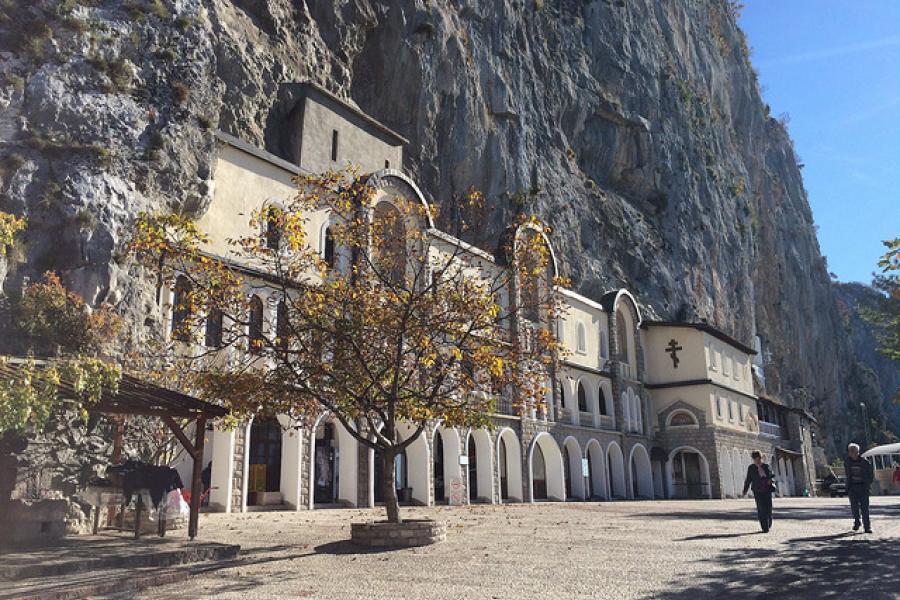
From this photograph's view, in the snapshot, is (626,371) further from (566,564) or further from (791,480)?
(566,564)

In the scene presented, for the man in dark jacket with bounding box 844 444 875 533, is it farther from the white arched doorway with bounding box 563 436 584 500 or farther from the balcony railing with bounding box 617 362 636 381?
the balcony railing with bounding box 617 362 636 381

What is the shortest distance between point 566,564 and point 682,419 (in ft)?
116

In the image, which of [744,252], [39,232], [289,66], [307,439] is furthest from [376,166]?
[744,252]

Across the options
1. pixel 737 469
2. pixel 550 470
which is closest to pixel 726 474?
pixel 737 469

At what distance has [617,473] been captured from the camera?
3869 centimetres

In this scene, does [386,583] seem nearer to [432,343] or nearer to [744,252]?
[432,343]

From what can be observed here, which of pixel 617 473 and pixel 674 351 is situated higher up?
pixel 674 351

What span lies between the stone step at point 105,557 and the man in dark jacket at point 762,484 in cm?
950

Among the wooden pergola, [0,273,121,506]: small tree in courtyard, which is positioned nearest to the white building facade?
the wooden pergola

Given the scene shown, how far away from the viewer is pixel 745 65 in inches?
3123

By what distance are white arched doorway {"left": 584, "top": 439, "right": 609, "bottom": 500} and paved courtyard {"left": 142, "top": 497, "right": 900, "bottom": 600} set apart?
21.5 metres

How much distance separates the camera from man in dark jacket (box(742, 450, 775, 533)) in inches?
531

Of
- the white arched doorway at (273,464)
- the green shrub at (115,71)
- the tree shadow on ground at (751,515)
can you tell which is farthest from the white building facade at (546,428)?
the tree shadow on ground at (751,515)

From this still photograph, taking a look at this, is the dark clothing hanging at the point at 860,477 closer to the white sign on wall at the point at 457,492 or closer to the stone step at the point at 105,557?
the stone step at the point at 105,557
